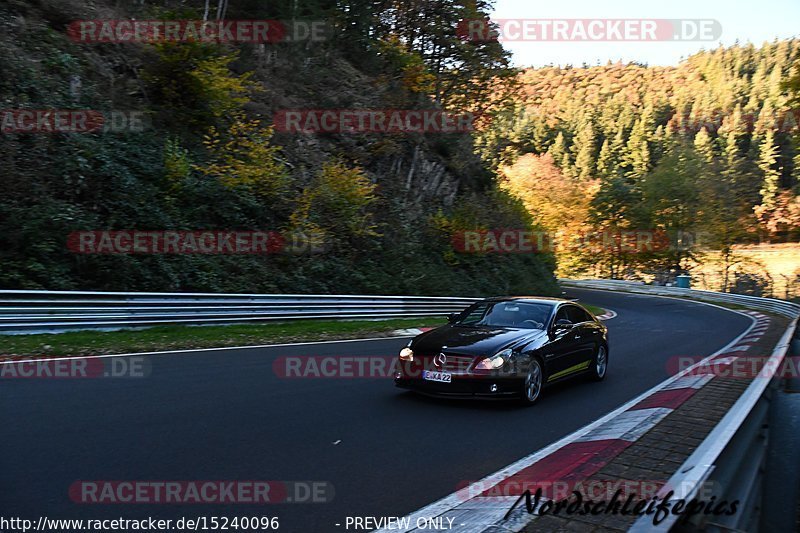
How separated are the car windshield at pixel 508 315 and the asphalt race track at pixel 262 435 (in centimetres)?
115

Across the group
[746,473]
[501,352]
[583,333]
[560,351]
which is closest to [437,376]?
[501,352]

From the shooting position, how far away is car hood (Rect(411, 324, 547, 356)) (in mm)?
7938

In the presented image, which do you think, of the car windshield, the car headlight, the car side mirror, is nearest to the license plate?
the car headlight

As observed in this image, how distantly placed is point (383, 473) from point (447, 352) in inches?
112

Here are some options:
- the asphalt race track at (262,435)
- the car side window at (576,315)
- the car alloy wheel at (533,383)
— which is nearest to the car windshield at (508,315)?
the car side window at (576,315)

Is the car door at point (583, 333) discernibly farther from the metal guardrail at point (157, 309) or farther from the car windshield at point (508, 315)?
the metal guardrail at point (157, 309)

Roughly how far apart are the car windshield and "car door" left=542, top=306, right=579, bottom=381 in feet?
0.69

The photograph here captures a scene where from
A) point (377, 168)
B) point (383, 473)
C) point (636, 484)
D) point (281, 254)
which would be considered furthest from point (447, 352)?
point (377, 168)

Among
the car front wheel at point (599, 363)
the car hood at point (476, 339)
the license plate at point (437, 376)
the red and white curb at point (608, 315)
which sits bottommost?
the red and white curb at point (608, 315)

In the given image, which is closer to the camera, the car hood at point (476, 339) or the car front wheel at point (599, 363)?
the car hood at point (476, 339)

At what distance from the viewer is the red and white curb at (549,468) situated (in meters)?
4.25

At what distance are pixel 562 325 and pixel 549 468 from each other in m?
4.01

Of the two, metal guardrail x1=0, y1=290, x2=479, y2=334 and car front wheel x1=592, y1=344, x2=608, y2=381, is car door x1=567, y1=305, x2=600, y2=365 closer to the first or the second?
car front wheel x1=592, y1=344, x2=608, y2=381

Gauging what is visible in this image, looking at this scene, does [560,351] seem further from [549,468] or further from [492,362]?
[549,468]
